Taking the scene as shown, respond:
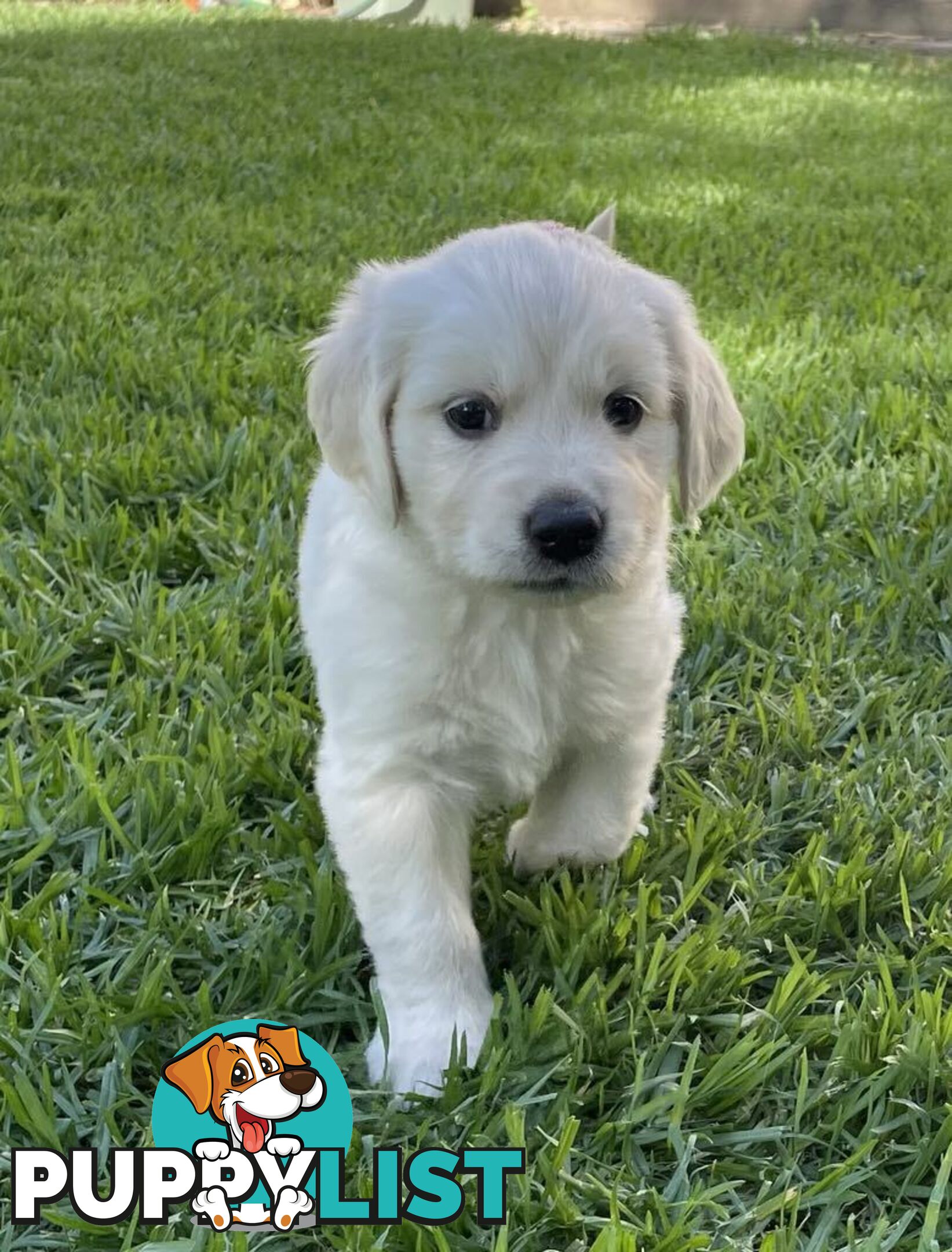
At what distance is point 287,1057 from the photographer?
5.66ft

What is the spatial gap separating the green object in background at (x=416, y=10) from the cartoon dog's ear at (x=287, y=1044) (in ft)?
43.9

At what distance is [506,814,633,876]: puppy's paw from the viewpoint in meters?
2.16

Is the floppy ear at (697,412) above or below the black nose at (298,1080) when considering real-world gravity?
above

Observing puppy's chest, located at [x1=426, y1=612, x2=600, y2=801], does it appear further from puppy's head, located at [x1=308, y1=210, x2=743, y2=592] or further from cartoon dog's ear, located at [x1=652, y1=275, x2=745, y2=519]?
cartoon dog's ear, located at [x1=652, y1=275, x2=745, y2=519]

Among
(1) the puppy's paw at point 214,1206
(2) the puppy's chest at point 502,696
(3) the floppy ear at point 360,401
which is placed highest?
(3) the floppy ear at point 360,401

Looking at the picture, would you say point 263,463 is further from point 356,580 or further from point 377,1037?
point 377,1037

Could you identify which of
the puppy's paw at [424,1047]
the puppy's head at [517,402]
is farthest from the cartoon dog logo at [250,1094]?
the puppy's head at [517,402]

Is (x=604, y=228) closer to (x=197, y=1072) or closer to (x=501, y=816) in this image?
(x=501, y=816)

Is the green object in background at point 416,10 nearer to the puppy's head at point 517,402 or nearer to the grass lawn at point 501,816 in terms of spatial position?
the grass lawn at point 501,816

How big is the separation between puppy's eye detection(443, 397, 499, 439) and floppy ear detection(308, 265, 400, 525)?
12 cm

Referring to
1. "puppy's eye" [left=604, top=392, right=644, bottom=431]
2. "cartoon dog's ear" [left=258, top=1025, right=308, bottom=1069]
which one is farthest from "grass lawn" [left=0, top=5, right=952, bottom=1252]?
"puppy's eye" [left=604, top=392, right=644, bottom=431]

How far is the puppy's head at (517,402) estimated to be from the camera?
1.81m

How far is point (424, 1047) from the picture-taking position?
181 centimetres

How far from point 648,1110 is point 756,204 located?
5.66 meters
